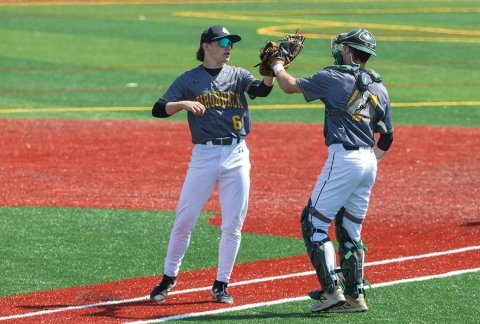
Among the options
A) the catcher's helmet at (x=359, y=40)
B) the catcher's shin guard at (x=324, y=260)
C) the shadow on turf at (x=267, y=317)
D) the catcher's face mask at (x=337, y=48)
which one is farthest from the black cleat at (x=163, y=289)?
the catcher's helmet at (x=359, y=40)

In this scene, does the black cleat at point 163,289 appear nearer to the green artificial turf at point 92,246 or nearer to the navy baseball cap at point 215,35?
the green artificial turf at point 92,246

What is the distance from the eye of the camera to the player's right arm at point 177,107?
9305mm

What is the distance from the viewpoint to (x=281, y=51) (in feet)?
30.6

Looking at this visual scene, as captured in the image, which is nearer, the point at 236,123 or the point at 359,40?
the point at 359,40

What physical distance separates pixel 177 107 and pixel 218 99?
36 centimetres

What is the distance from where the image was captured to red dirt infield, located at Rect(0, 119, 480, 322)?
10.4 m

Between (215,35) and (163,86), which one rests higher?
(215,35)

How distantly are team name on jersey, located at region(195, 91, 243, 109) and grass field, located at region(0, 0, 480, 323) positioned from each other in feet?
5.39

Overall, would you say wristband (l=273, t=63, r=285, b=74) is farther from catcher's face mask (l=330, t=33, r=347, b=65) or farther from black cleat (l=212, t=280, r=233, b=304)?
black cleat (l=212, t=280, r=233, b=304)

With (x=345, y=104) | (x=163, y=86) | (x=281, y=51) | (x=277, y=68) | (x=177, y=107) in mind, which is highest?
(x=281, y=51)

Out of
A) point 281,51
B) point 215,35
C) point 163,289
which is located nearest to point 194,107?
point 215,35

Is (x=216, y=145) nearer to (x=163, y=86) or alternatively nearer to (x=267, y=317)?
(x=267, y=317)

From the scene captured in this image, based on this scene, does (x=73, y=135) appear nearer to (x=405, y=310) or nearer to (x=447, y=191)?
(x=447, y=191)

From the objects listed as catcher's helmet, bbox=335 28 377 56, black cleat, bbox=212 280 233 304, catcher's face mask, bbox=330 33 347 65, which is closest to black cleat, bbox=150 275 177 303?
black cleat, bbox=212 280 233 304
